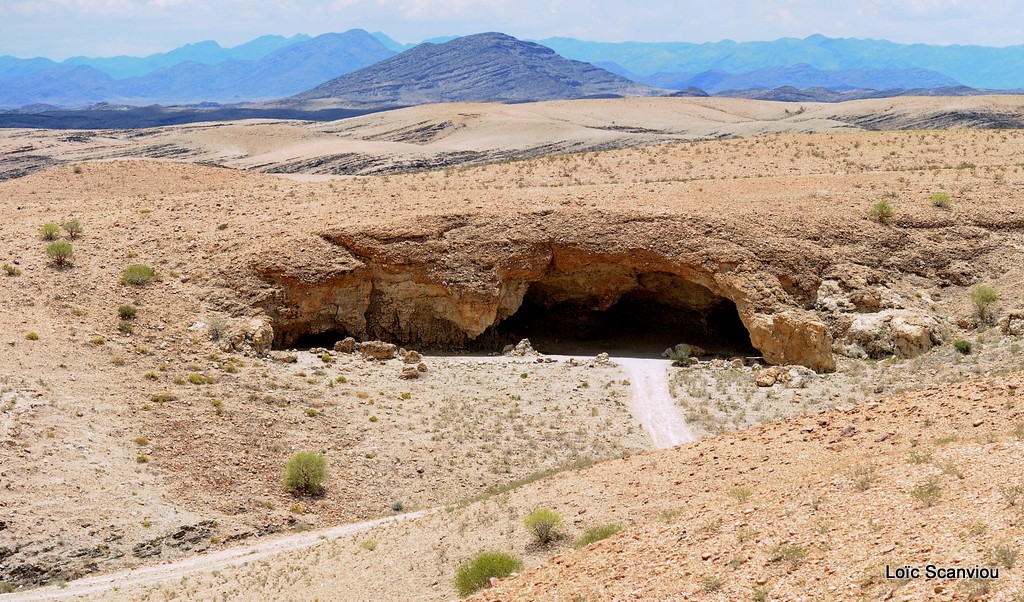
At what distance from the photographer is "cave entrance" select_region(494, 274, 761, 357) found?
24750 millimetres

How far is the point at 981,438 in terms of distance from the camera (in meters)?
9.27

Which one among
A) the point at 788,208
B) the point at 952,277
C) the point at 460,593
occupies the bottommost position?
the point at 460,593

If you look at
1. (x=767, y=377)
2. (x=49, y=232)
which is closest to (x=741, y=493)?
(x=767, y=377)

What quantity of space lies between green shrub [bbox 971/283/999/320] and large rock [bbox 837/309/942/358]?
3.37 ft

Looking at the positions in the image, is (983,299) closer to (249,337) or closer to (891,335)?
(891,335)

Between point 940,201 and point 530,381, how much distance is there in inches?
501

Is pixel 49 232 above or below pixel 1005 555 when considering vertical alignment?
above

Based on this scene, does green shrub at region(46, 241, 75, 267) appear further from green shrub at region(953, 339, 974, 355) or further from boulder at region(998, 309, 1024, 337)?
boulder at region(998, 309, 1024, 337)

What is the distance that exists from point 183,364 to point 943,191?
68.6 ft

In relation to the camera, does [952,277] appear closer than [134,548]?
No

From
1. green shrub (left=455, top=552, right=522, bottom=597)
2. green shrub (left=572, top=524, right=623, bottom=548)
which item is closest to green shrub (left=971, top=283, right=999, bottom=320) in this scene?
green shrub (left=572, top=524, right=623, bottom=548)

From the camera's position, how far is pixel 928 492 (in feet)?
25.9

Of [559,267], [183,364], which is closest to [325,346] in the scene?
[183,364]

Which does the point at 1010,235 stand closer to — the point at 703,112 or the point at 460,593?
the point at 460,593
